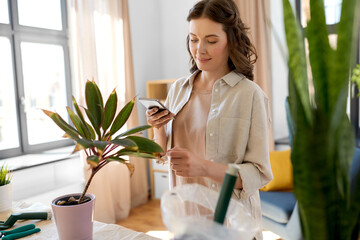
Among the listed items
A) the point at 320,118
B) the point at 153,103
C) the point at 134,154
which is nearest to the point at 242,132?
the point at 153,103

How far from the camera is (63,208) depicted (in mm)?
913

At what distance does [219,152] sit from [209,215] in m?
0.67

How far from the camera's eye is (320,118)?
0.39 m

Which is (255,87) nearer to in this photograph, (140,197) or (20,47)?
(20,47)

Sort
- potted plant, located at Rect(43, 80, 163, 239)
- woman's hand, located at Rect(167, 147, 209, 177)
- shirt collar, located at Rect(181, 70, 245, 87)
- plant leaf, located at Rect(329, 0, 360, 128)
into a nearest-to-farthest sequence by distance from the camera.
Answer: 1. plant leaf, located at Rect(329, 0, 360, 128)
2. potted plant, located at Rect(43, 80, 163, 239)
3. woman's hand, located at Rect(167, 147, 209, 177)
4. shirt collar, located at Rect(181, 70, 245, 87)

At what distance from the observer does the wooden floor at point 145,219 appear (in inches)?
133

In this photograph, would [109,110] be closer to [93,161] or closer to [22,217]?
[93,161]

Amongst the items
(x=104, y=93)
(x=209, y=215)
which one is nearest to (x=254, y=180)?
(x=209, y=215)

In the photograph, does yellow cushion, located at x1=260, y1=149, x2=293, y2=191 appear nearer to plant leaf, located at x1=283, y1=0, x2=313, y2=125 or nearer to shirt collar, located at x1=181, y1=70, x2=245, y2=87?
shirt collar, located at x1=181, y1=70, x2=245, y2=87

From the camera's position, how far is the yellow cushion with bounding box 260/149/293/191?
9.65 feet

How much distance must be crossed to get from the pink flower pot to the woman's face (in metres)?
0.68

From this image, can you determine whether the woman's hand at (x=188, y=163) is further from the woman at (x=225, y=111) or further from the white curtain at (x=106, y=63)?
the white curtain at (x=106, y=63)

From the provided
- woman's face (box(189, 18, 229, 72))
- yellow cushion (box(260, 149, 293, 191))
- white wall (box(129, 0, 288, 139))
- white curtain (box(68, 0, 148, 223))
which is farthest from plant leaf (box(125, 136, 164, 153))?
white wall (box(129, 0, 288, 139))

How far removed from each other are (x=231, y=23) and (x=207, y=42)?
12 cm
